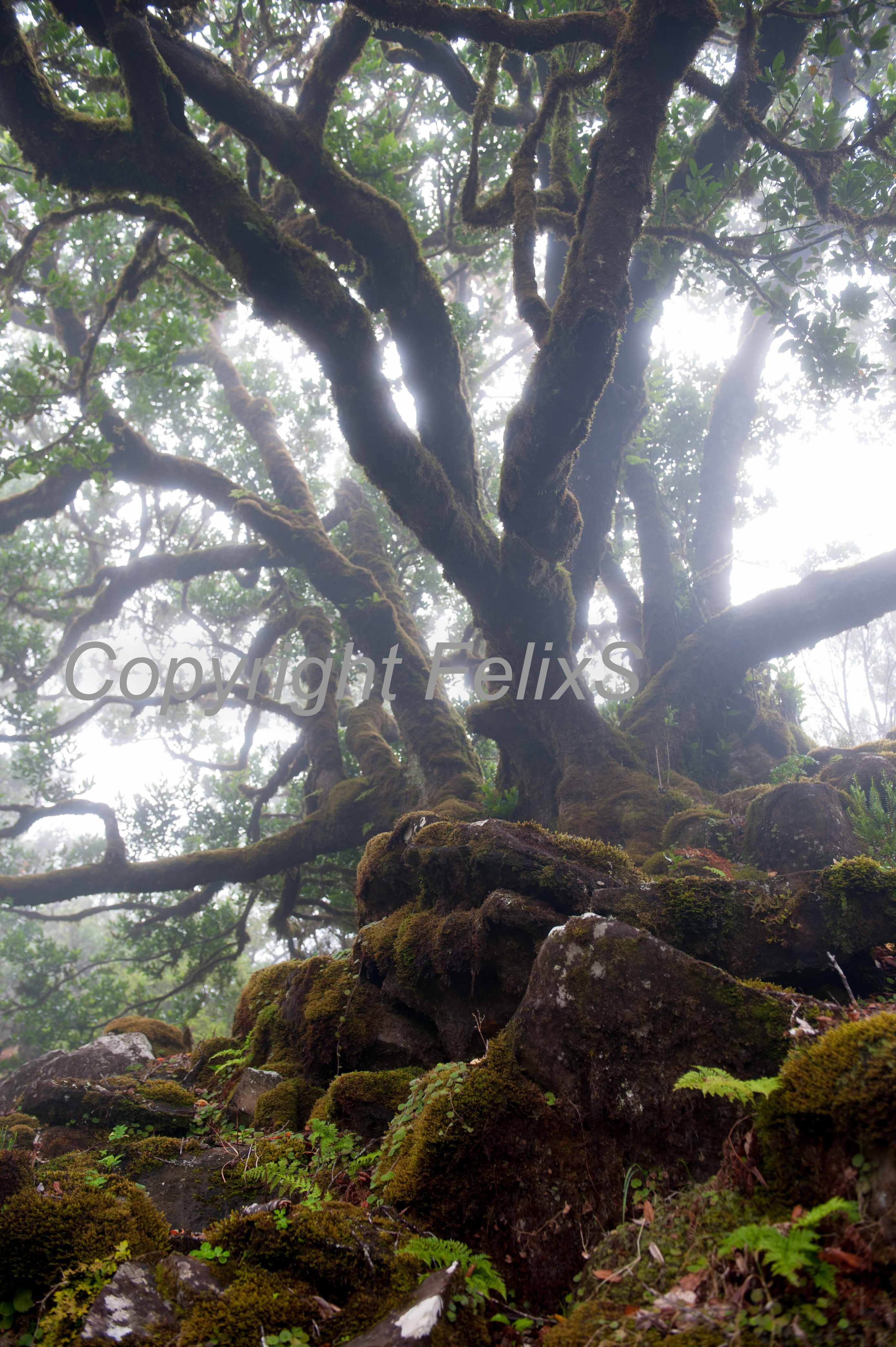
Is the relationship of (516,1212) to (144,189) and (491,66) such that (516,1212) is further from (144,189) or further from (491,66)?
(491,66)

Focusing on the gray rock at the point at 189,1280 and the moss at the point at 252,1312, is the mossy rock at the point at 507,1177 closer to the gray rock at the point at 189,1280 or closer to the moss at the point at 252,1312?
the moss at the point at 252,1312

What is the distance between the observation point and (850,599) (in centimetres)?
919

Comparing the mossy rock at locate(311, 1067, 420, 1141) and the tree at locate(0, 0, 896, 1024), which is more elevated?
the tree at locate(0, 0, 896, 1024)

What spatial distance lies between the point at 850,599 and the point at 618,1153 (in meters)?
8.04

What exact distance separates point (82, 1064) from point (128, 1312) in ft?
13.7

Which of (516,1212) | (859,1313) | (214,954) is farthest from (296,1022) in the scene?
(214,954)

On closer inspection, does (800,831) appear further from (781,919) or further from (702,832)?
(781,919)

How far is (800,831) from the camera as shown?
20.3 feet

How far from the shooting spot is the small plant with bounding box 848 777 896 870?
20.3 feet

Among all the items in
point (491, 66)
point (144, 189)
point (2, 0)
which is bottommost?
point (144, 189)

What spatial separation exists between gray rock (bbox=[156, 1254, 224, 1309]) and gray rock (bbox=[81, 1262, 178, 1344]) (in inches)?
1.5

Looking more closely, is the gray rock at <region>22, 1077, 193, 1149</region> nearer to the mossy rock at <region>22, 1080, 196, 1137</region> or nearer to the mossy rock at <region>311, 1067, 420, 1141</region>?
the mossy rock at <region>22, 1080, 196, 1137</region>

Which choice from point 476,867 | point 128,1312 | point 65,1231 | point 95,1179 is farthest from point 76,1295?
point 476,867

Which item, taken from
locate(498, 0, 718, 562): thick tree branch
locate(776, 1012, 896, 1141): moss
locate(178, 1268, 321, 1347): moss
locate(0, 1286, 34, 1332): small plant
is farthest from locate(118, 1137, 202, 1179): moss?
locate(498, 0, 718, 562): thick tree branch
